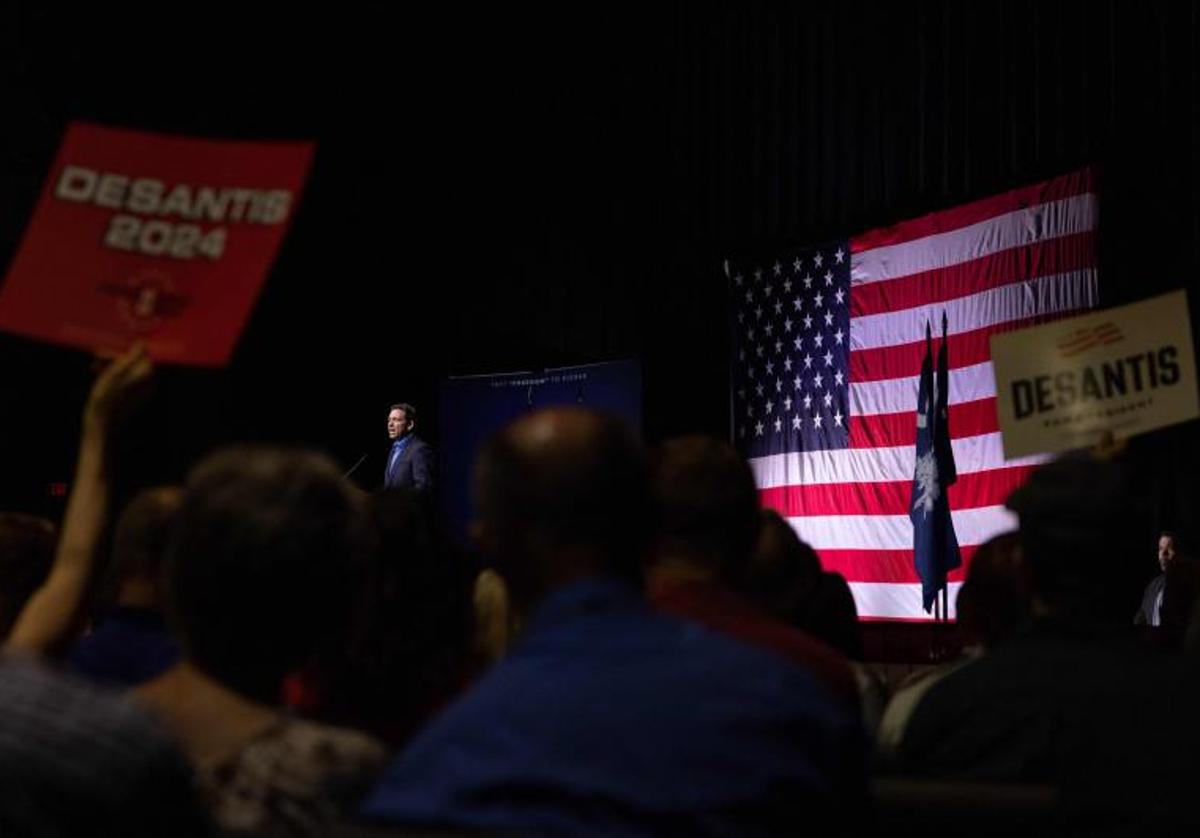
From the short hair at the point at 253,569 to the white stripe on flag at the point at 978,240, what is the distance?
5.69 metres

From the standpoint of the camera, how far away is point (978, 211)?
7.11 m

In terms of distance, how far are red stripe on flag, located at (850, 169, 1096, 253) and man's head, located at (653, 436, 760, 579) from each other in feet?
16.4

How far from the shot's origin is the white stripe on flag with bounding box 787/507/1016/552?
6.88 metres

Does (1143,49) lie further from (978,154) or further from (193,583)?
(193,583)

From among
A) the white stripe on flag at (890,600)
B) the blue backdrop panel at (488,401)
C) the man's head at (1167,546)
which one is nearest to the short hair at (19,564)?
the man's head at (1167,546)

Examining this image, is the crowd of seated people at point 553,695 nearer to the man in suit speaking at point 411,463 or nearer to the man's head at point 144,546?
the man's head at point 144,546

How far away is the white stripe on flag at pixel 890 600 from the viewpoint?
7.41 metres

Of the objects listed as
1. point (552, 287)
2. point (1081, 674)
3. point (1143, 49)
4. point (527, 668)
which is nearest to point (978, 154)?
point (1143, 49)

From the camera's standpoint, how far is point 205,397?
9.54 metres

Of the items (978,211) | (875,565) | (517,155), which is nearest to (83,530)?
(978,211)

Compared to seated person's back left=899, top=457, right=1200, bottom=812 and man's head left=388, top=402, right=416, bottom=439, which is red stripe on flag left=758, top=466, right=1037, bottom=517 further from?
seated person's back left=899, top=457, right=1200, bottom=812

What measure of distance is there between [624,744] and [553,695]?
0.23ft

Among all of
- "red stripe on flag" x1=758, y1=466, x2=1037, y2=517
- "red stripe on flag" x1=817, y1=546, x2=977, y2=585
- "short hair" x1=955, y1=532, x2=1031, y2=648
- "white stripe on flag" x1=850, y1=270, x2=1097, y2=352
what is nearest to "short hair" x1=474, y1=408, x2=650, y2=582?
"short hair" x1=955, y1=532, x2=1031, y2=648

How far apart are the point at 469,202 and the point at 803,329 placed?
2995 millimetres
